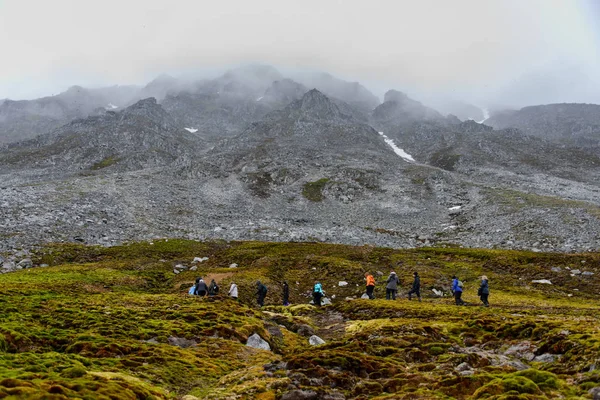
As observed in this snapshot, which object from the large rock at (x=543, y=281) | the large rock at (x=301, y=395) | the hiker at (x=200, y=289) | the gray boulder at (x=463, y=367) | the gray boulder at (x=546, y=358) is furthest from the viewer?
the large rock at (x=543, y=281)

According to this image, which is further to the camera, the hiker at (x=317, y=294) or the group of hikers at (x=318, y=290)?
the hiker at (x=317, y=294)

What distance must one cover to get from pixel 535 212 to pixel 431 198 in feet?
105

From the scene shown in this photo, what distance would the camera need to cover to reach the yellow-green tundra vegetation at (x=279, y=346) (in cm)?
1130

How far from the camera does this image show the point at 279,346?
20.6 metres

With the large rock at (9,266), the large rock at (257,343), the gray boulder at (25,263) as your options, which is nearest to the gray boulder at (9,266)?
the large rock at (9,266)

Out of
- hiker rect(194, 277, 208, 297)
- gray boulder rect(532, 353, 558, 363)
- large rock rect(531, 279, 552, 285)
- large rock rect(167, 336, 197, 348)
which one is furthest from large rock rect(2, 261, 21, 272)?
large rock rect(531, 279, 552, 285)

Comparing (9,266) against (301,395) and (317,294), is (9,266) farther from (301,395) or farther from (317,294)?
(301,395)

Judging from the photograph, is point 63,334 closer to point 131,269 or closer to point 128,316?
point 128,316

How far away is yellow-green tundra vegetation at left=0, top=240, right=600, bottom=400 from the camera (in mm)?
11305

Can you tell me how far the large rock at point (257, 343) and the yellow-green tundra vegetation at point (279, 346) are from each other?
358 millimetres

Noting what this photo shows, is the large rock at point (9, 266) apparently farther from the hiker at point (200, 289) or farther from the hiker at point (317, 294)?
the hiker at point (317, 294)

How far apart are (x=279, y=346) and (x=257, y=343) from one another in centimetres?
153

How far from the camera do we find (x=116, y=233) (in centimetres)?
6116

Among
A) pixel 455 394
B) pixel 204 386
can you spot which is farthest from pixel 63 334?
pixel 455 394
